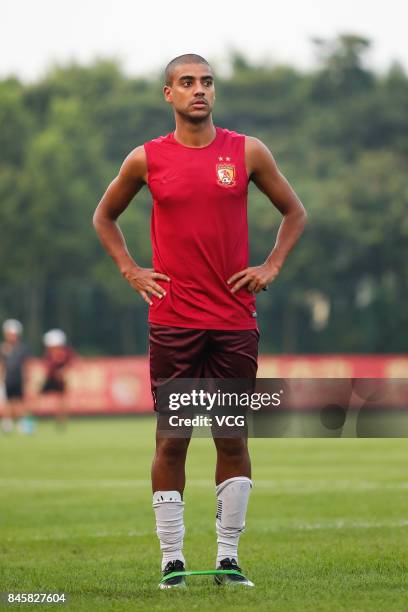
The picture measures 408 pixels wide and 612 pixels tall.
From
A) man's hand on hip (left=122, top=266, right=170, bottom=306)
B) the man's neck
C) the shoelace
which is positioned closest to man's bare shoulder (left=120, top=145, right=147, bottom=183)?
the man's neck

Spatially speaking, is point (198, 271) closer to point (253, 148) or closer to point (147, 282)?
point (147, 282)

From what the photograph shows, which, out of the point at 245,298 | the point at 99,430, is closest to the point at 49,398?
the point at 99,430

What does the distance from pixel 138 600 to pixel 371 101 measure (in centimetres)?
7285

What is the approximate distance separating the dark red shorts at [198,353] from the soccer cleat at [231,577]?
3.04 feet

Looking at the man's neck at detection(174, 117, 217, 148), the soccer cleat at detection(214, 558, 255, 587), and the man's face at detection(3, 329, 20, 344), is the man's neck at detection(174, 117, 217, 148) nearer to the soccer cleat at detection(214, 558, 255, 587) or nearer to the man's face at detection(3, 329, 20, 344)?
the soccer cleat at detection(214, 558, 255, 587)

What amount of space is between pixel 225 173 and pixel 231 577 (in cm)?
194

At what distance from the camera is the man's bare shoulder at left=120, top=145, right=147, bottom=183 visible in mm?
7191

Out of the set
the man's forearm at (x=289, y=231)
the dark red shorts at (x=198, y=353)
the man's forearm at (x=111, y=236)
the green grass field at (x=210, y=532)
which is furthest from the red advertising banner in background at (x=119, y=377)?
the dark red shorts at (x=198, y=353)

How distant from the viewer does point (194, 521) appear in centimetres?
1184

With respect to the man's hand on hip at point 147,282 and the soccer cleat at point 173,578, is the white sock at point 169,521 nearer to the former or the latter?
the soccer cleat at point 173,578

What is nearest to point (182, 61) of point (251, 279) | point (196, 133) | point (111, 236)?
point (196, 133)

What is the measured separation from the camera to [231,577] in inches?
286

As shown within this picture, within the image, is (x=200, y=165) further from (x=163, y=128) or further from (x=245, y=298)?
(x=163, y=128)

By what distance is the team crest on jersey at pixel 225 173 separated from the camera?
7.06 metres
